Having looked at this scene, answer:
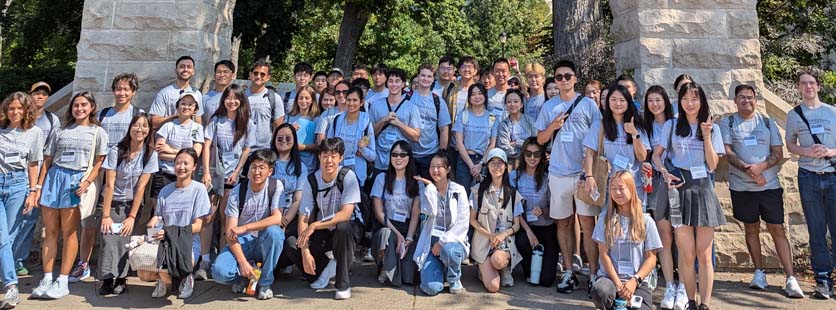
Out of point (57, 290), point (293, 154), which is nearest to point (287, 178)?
point (293, 154)

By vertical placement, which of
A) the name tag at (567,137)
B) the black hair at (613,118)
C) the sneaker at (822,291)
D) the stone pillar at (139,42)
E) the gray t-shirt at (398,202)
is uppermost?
the stone pillar at (139,42)

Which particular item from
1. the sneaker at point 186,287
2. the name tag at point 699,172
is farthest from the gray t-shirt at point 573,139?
the sneaker at point 186,287

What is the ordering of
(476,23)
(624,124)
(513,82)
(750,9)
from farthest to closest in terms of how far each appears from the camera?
(476,23) → (513,82) → (750,9) → (624,124)

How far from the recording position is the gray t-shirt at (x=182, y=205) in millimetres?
4598

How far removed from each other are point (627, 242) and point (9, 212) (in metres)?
4.87

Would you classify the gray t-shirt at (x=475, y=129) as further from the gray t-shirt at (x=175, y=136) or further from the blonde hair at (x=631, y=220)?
the gray t-shirt at (x=175, y=136)

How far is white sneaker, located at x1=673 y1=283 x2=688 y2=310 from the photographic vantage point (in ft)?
14.2

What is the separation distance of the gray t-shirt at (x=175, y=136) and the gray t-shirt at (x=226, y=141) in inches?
6.9

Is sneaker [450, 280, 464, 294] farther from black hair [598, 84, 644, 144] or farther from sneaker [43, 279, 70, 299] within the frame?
sneaker [43, 279, 70, 299]

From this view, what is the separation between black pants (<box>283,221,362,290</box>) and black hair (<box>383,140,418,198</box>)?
1.68 feet

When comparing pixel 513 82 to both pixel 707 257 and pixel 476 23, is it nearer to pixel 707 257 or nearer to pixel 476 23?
pixel 707 257

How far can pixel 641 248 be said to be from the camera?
13.9ft

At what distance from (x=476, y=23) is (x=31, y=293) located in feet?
106

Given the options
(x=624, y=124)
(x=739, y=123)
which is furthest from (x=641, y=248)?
(x=739, y=123)
